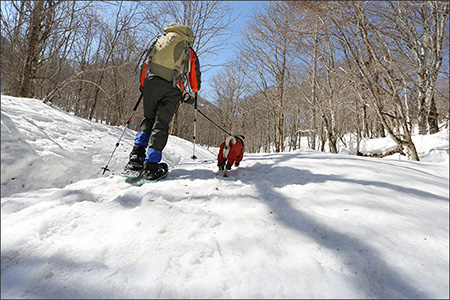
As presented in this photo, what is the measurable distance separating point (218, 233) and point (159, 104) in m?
1.99

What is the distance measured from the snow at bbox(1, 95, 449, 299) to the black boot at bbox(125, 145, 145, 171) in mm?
202

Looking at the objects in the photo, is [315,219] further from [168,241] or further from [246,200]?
[168,241]

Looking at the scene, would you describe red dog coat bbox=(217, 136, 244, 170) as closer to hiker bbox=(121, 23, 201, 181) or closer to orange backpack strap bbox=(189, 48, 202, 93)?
hiker bbox=(121, 23, 201, 181)

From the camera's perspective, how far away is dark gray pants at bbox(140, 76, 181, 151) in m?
2.53

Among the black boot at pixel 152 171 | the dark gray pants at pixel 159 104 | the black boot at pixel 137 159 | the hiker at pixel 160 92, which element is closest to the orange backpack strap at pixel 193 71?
the hiker at pixel 160 92

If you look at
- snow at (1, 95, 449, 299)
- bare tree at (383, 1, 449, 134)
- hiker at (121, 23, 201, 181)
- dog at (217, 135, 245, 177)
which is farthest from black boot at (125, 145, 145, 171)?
bare tree at (383, 1, 449, 134)

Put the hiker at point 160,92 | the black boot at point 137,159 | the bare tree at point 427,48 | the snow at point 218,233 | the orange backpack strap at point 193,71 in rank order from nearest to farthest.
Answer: the snow at point 218,233 → the black boot at point 137,159 → the hiker at point 160,92 → the orange backpack strap at point 193,71 → the bare tree at point 427,48

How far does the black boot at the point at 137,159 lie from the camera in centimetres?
237

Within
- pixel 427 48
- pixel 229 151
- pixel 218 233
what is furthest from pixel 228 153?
pixel 427 48

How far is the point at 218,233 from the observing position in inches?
51.8

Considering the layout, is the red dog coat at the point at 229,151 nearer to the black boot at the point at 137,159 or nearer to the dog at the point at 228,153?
the dog at the point at 228,153

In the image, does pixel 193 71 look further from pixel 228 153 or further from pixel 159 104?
→ pixel 228 153

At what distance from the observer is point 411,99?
946 cm

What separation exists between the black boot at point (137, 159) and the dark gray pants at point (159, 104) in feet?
0.71
